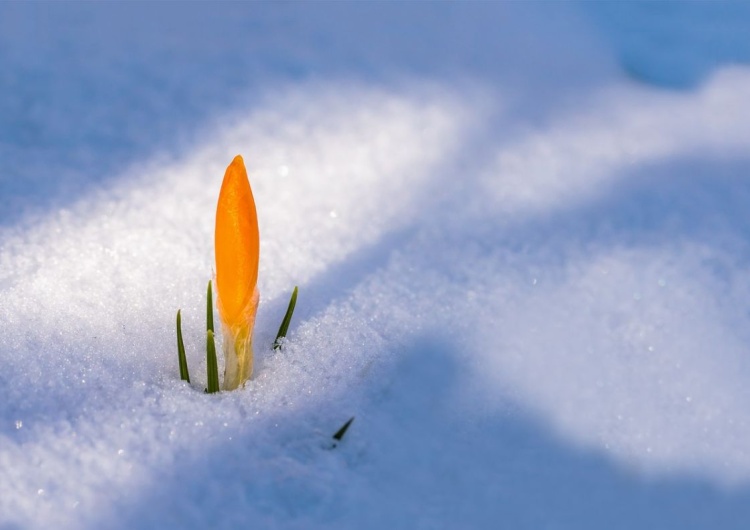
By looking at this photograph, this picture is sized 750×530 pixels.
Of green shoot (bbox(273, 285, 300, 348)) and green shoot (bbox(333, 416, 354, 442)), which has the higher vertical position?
green shoot (bbox(273, 285, 300, 348))

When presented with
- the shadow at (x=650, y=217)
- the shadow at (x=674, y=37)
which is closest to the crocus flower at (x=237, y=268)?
the shadow at (x=650, y=217)

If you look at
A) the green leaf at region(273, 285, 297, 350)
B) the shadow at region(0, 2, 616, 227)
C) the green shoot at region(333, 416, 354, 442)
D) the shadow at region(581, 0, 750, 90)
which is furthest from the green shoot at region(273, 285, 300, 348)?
the shadow at region(581, 0, 750, 90)

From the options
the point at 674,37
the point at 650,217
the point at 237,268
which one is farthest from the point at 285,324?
the point at 674,37

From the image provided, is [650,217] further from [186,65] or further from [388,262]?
[186,65]

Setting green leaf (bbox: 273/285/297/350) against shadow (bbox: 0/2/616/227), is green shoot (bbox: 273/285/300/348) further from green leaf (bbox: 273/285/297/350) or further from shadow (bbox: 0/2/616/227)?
shadow (bbox: 0/2/616/227)

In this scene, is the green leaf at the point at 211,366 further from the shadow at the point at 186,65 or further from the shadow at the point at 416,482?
the shadow at the point at 186,65

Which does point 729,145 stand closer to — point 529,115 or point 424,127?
point 529,115
